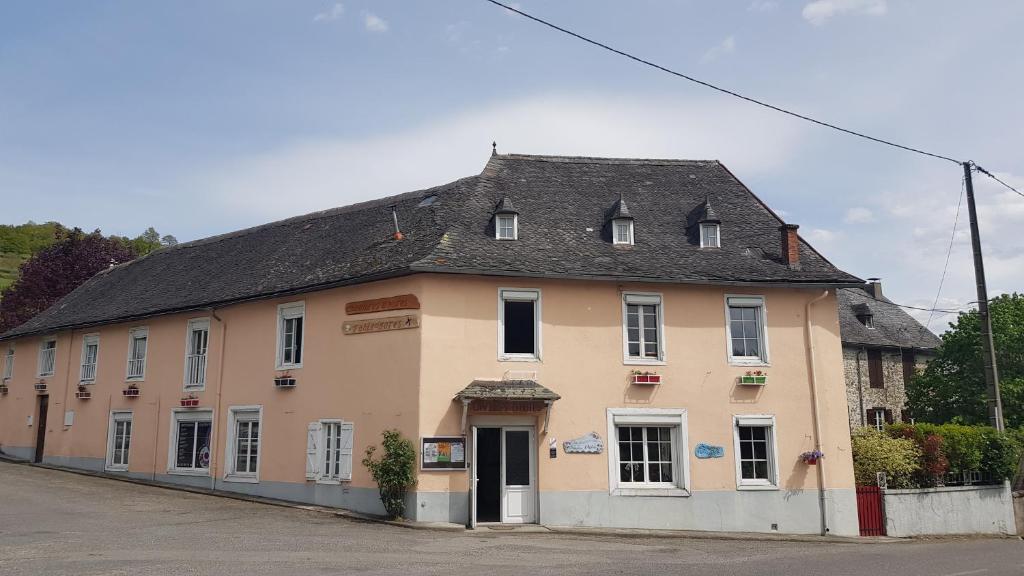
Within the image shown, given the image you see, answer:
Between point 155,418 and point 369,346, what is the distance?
322 inches

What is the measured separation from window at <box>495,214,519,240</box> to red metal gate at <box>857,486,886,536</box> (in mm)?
9860

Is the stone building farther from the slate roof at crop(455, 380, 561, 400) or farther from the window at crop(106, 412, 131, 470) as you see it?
the window at crop(106, 412, 131, 470)

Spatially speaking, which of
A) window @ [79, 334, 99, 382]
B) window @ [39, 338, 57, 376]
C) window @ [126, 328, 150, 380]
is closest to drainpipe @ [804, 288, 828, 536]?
window @ [126, 328, 150, 380]

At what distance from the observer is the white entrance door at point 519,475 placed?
16.2 metres

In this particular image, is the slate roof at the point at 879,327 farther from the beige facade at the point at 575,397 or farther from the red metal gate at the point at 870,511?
the beige facade at the point at 575,397

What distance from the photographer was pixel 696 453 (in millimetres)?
17047

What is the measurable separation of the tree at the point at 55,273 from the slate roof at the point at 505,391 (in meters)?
28.7

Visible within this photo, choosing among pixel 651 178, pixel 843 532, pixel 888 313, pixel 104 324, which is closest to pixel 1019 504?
pixel 843 532

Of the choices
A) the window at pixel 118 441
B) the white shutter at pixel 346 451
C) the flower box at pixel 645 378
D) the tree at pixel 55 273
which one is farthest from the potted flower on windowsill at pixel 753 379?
the tree at pixel 55 273

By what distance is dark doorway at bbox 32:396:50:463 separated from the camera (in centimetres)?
2530

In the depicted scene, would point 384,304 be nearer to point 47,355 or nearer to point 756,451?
point 756,451

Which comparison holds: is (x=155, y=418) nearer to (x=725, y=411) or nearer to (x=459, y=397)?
(x=459, y=397)

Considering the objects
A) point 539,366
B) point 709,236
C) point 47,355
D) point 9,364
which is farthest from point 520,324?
point 9,364

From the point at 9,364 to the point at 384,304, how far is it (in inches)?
750
